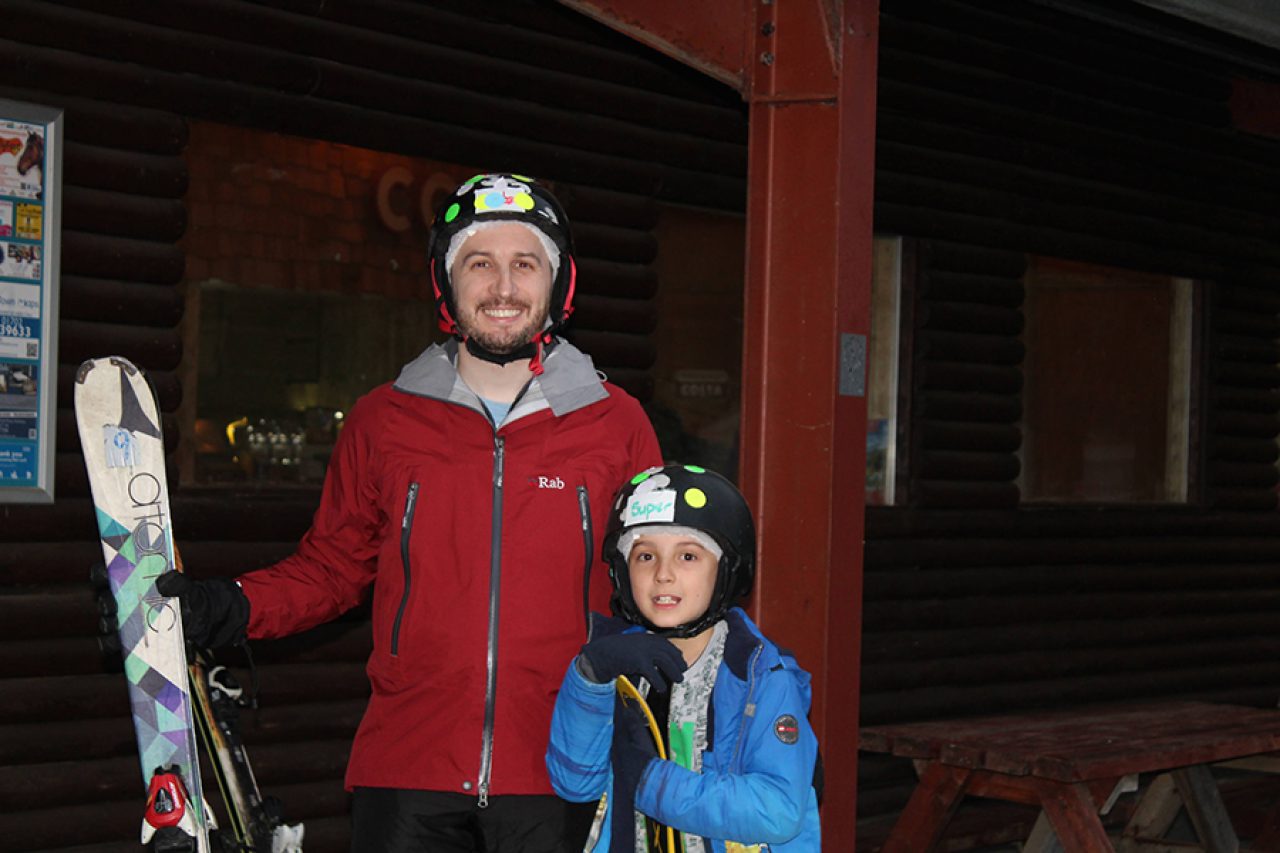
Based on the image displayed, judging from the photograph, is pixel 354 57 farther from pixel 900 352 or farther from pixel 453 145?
pixel 900 352

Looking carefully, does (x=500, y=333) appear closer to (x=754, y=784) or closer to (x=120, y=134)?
(x=754, y=784)

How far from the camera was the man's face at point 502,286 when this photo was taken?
3459mm

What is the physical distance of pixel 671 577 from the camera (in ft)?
11.0

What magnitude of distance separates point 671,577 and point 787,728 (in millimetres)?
351

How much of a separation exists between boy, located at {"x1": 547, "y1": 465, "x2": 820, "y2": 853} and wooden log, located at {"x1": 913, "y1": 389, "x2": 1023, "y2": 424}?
520 centimetres

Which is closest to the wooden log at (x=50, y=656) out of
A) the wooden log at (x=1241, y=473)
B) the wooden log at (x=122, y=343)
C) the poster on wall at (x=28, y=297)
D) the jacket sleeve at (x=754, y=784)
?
the poster on wall at (x=28, y=297)

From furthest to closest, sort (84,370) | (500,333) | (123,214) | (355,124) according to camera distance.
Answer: (355,124)
(123,214)
(84,370)
(500,333)

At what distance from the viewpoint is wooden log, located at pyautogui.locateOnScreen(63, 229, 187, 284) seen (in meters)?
5.83

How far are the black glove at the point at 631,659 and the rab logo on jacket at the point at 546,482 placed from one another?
373mm

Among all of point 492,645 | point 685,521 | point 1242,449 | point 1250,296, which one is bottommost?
point 492,645

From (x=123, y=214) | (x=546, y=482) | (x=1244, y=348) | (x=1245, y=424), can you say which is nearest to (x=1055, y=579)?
(x=1245, y=424)

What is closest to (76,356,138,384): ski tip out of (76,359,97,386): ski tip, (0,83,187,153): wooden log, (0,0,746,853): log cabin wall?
(76,359,97,386): ski tip

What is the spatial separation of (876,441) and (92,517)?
3945mm

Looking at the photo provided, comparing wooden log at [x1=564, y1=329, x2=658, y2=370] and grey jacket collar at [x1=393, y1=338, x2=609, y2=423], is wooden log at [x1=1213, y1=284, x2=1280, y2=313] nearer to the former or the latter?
wooden log at [x1=564, y1=329, x2=658, y2=370]
